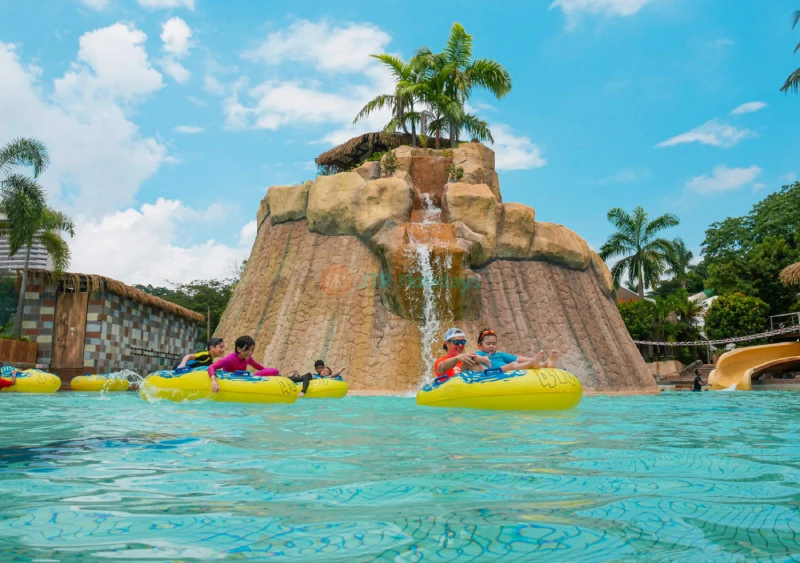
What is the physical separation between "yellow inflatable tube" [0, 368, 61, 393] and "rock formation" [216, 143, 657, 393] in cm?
508

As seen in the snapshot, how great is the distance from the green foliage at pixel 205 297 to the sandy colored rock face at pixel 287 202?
761 inches

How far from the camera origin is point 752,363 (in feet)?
80.3

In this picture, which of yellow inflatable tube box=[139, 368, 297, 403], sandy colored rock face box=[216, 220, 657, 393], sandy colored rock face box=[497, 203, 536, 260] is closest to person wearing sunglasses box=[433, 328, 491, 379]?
yellow inflatable tube box=[139, 368, 297, 403]

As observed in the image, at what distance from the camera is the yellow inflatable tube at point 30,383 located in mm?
14552

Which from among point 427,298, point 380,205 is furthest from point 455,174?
point 427,298

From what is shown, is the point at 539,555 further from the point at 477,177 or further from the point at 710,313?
the point at 710,313

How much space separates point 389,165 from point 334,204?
8.99ft

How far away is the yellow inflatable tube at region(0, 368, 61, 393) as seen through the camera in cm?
1455

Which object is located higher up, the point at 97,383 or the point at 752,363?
the point at 752,363

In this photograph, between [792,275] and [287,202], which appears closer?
[287,202]

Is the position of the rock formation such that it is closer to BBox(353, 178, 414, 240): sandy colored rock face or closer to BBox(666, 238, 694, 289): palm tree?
BBox(353, 178, 414, 240): sandy colored rock face

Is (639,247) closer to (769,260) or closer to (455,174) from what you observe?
(769,260)

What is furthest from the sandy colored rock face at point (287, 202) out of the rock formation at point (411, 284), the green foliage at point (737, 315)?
the green foliage at point (737, 315)

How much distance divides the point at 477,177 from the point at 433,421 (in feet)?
49.3
